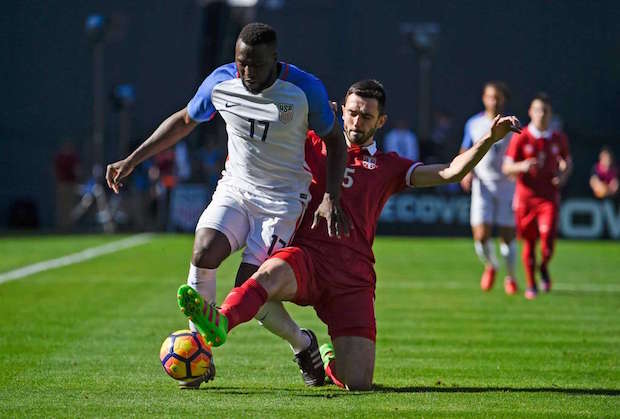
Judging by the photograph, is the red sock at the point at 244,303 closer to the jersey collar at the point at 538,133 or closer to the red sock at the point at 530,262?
the red sock at the point at 530,262

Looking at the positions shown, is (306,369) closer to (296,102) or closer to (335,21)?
(296,102)

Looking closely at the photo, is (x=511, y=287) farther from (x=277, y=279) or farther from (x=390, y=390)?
(x=277, y=279)

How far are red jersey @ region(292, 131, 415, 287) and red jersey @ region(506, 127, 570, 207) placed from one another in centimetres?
721

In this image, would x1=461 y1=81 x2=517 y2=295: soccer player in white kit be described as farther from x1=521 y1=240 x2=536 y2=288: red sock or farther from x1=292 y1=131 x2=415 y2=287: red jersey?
x1=292 y1=131 x2=415 y2=287: red jersey

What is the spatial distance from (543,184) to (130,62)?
24.5 m

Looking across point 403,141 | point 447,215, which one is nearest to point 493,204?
point 447,215

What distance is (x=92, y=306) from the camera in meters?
13.0

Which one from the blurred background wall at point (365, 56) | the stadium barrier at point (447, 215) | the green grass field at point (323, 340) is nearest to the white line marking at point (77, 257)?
the green grass field at point (323, 340)

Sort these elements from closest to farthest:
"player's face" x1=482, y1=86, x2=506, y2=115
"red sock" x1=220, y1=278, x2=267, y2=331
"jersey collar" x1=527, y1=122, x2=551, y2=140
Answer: "red sock" x1=220, y1=278, x2=267, y2=331
"player's face" x1=482, y1=86, x2=506, y2=115
"jersey collar" x1=527, y1=122, x2=551, y2=140

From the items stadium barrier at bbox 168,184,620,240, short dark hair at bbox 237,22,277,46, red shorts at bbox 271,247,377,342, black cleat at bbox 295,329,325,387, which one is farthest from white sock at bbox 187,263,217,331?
stadium barrier at bbox 168,184,620,240

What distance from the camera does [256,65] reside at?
7387 millimetres

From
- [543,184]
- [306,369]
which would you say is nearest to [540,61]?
[543,184]

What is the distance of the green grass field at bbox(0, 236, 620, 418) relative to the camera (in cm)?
696

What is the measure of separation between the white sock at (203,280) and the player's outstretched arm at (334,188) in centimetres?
76
